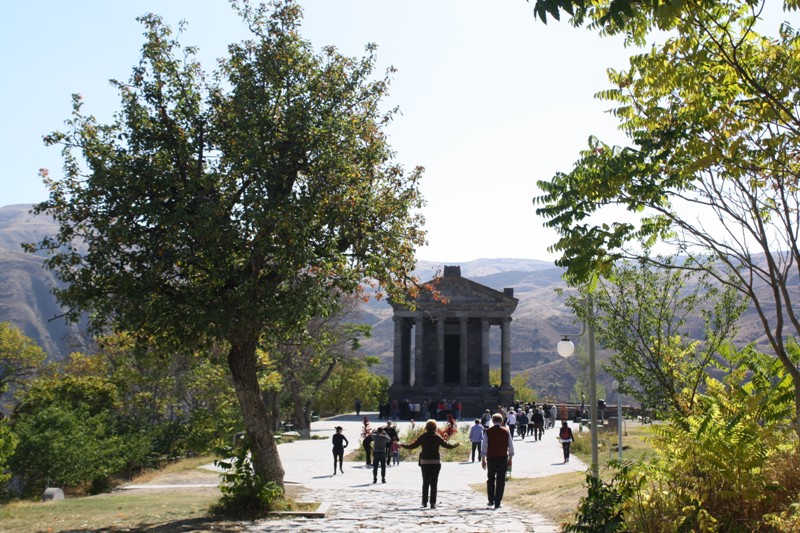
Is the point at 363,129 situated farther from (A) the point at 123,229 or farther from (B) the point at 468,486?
(B) the point at 468,486

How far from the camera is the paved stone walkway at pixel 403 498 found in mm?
12516

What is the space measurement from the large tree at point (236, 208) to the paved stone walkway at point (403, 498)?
181 centimetres

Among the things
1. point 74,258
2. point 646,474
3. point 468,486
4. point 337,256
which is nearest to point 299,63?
point 337,256

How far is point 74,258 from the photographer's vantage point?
13555 millimetres

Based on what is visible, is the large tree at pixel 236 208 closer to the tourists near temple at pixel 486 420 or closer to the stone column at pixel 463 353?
the tourists near temple at pixel 486 420

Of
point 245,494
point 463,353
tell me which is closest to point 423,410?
point 463,353

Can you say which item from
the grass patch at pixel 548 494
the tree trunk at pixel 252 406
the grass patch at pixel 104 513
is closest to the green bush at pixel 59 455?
the grass patch at pixel 104 513

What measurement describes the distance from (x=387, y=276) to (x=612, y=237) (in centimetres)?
659

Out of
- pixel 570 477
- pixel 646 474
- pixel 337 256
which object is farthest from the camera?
pixel 570 477

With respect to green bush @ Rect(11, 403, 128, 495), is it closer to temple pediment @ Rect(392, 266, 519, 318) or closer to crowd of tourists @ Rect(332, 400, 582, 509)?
crowd of tourists @ Rect(332, 400, 582, 509)

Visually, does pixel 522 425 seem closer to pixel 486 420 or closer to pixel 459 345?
pixel 486 420

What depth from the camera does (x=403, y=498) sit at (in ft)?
55.0

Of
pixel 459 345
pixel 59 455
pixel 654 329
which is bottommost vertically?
pixel 59 455

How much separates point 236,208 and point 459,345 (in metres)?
56.1
